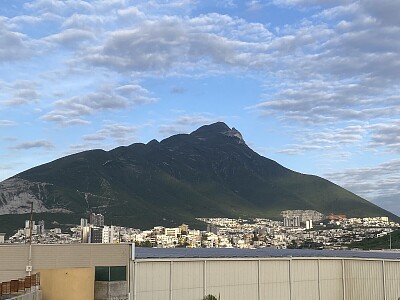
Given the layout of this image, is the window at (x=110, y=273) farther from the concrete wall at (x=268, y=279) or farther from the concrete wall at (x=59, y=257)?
the concrete wall at (x=268, y=279)

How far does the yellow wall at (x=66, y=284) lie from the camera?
1565 inches

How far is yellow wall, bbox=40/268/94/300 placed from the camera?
130ft

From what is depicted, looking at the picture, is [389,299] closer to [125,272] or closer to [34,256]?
[125,272]

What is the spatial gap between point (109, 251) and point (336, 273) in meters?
20.9

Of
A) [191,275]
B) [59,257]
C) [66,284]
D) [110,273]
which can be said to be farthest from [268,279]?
[59,257]

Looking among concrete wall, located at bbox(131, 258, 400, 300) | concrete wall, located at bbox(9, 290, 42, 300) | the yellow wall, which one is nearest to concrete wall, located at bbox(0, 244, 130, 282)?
the yellow wall

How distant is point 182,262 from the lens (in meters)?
44.3

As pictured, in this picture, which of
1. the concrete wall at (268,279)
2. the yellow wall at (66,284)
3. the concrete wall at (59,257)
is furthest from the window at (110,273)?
the yellow wall at (66,284)

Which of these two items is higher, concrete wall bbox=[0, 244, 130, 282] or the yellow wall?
concrete wall bbox=[0, 244, 130, 282]

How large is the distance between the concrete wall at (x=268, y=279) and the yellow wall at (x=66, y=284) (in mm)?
3607

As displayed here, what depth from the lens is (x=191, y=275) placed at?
44.7 m

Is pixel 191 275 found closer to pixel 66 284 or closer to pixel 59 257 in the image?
pixel 66 284

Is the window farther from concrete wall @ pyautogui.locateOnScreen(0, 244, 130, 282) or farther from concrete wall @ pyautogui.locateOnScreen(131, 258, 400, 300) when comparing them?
concrete wall @ pyautogui.locateOnScreen(131, 258, 400, 300)

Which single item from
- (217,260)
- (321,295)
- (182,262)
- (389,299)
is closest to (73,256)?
(182,262)
